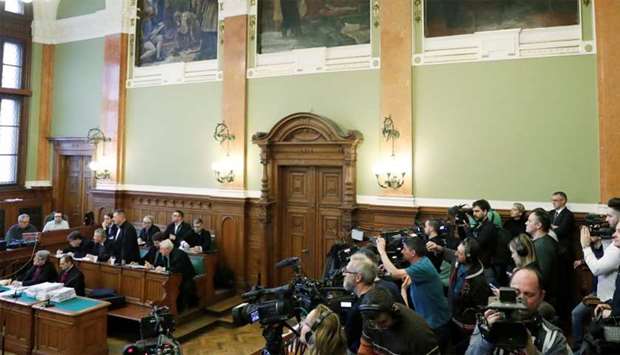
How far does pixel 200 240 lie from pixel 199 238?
5cm

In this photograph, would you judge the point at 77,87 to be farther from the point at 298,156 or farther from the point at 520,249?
the point at 520,249

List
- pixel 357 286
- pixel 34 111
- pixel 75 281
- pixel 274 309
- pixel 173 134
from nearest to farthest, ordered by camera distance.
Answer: pixel 274 309 → pixel 357 286 → pixel 75 281 → pixel 173 134 → pixel 34 111

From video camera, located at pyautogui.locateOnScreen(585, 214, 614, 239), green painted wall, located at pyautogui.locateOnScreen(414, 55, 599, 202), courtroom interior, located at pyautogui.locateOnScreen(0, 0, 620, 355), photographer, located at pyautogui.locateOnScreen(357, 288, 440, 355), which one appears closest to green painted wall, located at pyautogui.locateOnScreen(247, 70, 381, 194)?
courtroom interior, located at pyautogui.locateOnScreen(0, 0, 620, 355)

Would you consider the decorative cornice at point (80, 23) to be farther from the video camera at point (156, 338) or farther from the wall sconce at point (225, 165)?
the video camera at point (156, 338)

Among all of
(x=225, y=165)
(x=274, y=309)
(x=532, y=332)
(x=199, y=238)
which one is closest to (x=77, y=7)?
(x=225, y=165)

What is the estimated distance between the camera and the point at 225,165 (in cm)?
941

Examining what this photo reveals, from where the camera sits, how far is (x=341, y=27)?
853 cm

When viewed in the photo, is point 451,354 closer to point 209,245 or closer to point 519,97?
point 519,97

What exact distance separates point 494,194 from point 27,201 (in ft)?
37.0

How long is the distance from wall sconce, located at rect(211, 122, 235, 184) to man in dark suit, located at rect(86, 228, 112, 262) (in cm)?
251

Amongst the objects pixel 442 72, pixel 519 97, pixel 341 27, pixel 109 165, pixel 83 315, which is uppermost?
pixel 341 27

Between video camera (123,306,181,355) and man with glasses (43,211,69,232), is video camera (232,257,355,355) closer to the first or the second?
video camera (123,306,181,355)

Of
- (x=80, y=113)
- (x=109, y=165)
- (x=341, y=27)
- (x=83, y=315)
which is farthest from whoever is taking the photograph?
(x=80, y=113)

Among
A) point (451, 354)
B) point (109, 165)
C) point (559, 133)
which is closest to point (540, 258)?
point (451, 354)
